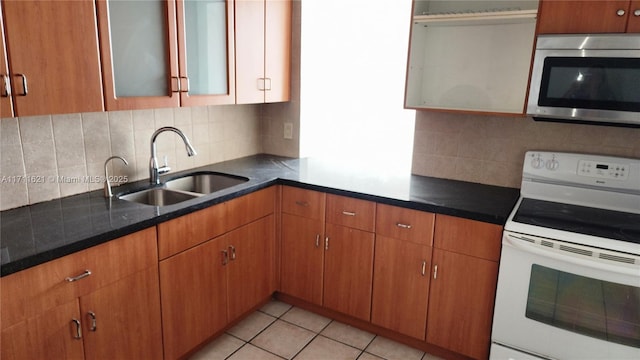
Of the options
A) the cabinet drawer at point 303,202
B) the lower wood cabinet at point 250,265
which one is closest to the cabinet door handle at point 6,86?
the lower wood cabinet at point 250,265

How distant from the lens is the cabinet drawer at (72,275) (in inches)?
54.4

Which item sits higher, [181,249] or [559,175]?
[559,175]

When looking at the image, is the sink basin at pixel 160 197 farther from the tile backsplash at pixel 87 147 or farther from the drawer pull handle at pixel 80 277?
the drawer pull handle at pixel 80 277

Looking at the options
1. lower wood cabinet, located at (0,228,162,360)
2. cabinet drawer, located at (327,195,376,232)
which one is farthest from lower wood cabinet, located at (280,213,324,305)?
lower wood cabinet, located at (0,228,162,360)

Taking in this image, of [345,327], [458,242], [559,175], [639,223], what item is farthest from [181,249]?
[639,223]

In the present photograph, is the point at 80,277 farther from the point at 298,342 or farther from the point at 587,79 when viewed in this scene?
the point at 587,79

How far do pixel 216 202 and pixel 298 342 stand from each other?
923mm

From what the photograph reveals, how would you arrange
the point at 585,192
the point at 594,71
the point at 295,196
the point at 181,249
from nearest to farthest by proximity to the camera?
1. the point at 594,71
2. the point at 181,249
3. the point at 585,192
4. the point at 295,196

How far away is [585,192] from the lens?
2146mm

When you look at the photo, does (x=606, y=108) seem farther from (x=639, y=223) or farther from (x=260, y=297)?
(x=260, y=297)

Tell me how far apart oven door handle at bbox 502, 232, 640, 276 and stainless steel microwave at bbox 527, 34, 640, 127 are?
0.57m

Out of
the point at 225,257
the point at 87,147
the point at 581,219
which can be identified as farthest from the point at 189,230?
the point at 581,219

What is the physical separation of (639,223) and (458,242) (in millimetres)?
756

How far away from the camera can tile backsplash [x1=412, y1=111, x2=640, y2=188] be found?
7.07ft
